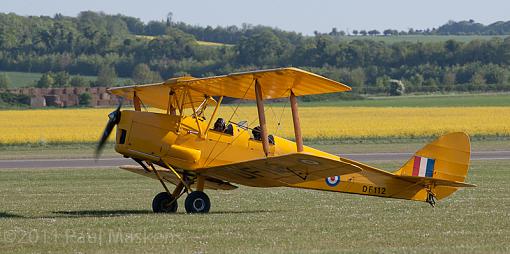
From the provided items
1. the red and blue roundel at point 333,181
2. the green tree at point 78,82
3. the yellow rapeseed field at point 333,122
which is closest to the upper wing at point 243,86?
the red and blue roundel at point 333,181

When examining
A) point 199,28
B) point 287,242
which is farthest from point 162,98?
point 199,28

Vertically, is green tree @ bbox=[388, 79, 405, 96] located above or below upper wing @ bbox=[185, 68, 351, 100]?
below

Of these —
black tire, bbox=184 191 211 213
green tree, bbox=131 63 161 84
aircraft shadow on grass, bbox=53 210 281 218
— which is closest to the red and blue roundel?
aircraft shadow on grass, bbox=53 210 281 218

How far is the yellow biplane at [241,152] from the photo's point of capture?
643 inches

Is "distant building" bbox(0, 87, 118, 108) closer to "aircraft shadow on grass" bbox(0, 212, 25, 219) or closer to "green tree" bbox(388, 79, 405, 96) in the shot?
"green tree" bbox(388, 79, 405, 96)

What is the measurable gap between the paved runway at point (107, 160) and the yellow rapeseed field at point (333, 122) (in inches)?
235

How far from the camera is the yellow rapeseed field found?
45.9m

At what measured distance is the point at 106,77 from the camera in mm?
90188

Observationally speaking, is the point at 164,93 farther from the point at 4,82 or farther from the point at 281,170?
the point at 4,82

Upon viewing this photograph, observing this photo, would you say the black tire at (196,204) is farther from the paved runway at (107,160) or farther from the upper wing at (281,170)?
the paved runway at (107,160)

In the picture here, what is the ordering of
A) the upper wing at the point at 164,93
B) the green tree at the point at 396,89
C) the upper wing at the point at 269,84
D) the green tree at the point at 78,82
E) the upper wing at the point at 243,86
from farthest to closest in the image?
the green tree at the point at 78,82 < the green tree at the point at 396,89 < the upper wing at the point at 164,93 < the upper wing at the point at 243,86 < the upper wing at the point at 269,84

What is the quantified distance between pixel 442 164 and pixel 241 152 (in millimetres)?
3474

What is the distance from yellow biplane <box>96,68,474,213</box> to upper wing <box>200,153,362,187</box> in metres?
0.02

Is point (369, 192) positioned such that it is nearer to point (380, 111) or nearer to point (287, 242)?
point (287, 242)
